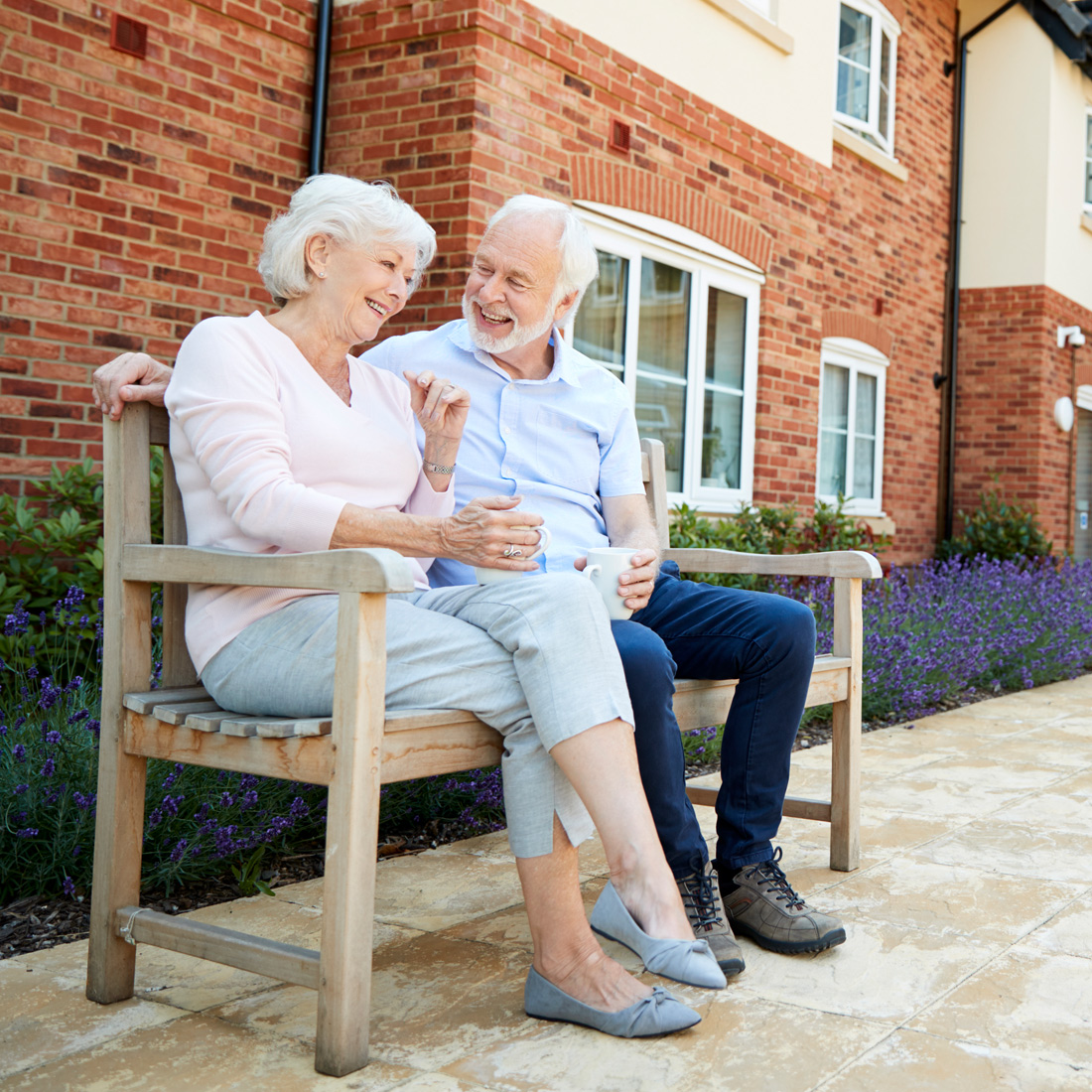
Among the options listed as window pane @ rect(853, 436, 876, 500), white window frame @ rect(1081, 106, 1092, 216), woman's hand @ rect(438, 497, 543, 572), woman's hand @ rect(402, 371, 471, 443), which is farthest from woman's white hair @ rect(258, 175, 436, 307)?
white window frame @ rect(1081, 106, 1092, 216)

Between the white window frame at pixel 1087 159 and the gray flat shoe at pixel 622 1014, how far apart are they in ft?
36.6

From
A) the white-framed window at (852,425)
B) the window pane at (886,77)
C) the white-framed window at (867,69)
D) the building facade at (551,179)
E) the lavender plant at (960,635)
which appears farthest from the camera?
the window pane at (886,77)

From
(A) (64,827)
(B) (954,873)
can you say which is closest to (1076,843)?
(B) (954,873)

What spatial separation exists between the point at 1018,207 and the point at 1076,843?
8417 millimetres

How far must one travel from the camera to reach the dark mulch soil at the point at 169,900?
7.60 ft

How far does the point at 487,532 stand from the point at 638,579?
1.24 feet

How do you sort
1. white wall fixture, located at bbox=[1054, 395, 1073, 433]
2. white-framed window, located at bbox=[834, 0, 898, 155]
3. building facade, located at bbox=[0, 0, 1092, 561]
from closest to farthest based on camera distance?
1. building facade, located at bbox=[0, 0, 1092, 561]
2. white-framed window, located at bbox=[834, 0, 898, 155]
3. white wall fixture, located at bbox=[1054, 395, 1073, 433]

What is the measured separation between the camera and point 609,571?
223 centimetres

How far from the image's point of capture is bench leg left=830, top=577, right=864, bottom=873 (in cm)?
287

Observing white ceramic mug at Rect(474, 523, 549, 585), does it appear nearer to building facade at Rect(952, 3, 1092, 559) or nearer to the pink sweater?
the pink sweater

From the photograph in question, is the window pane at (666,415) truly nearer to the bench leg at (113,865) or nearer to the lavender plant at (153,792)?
the lavender plant at (153,792)

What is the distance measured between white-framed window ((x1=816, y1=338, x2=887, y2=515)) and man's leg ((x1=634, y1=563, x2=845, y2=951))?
6.01 metres

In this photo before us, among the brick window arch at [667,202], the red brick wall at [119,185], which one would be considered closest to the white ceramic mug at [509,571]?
the red brick wall at [119,185]

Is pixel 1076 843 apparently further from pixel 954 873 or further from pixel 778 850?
pixel 778 850
